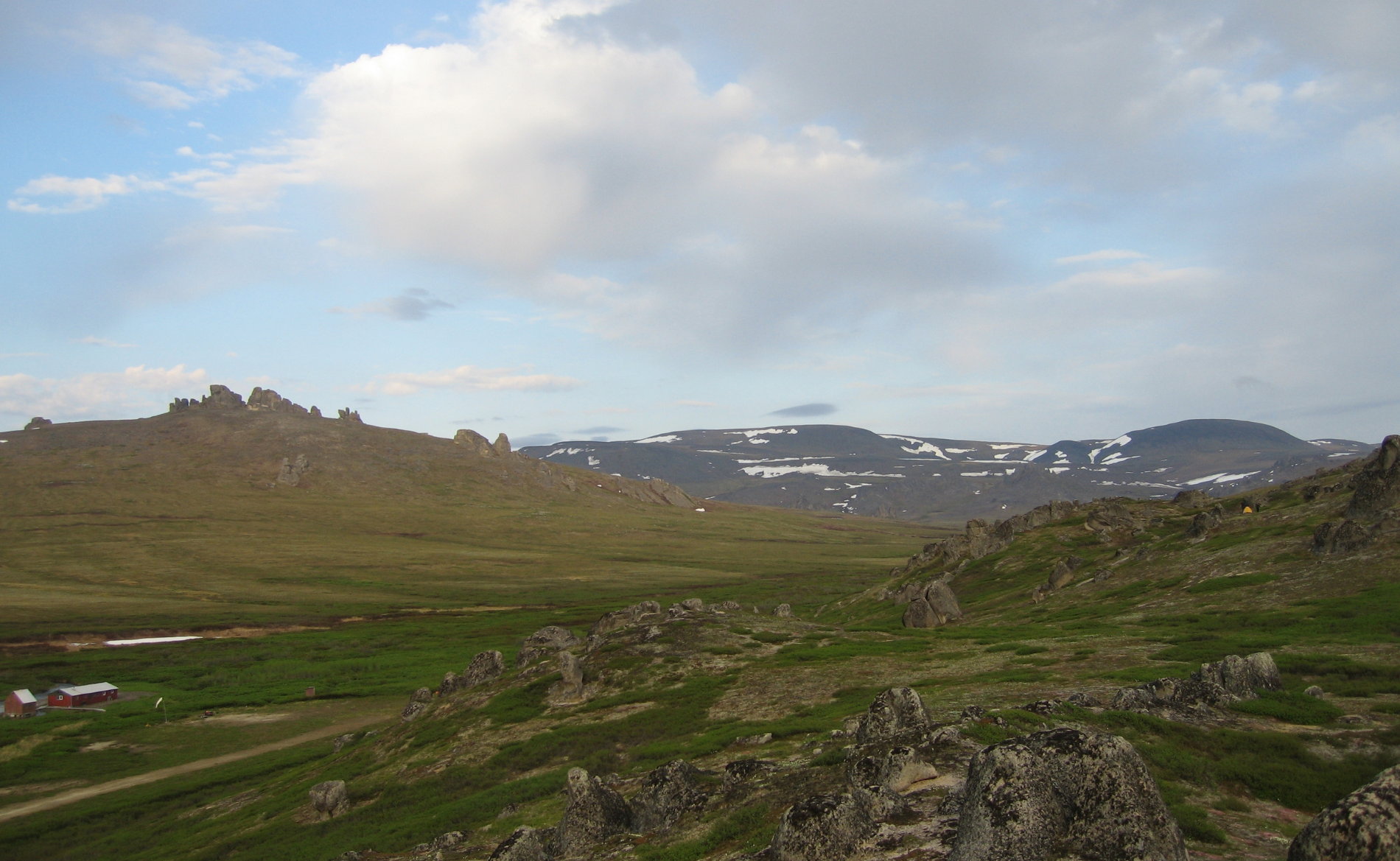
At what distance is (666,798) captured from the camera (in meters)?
23.3

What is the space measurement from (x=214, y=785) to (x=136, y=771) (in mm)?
13552

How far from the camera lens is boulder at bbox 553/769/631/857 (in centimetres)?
2303

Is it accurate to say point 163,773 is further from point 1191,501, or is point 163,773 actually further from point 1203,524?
point 1191,501

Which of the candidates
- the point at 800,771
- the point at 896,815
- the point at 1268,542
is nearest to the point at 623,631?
the point at 800,771

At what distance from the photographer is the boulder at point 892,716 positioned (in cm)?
2391

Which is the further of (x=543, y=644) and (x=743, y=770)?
(x=543, y=644)

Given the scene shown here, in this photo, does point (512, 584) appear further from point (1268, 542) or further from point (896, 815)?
point (896, 815)

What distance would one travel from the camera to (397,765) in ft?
154

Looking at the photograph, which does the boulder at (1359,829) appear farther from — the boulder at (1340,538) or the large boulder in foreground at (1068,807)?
the boulder at (1340,538)

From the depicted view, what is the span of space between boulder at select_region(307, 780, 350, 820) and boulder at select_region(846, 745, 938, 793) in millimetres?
34436

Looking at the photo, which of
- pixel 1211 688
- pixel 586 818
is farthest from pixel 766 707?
pixel 1211 688

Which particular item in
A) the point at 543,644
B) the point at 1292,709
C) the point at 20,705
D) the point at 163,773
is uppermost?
the point at 1292,709

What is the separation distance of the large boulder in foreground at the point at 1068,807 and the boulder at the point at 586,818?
13.5 m

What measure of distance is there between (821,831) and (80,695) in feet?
356
